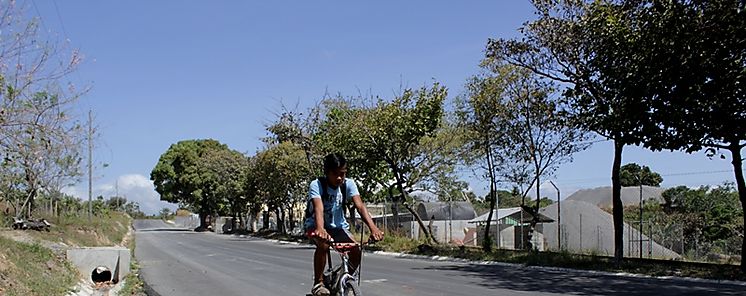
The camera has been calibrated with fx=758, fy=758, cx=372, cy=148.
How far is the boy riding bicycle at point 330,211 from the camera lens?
717 cm

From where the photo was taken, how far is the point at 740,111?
1581 centimetres

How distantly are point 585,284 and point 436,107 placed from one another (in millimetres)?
17360

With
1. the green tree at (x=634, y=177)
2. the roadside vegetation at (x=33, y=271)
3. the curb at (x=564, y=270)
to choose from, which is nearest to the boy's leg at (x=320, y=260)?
the roadside vegetation at (x=33, y=271)

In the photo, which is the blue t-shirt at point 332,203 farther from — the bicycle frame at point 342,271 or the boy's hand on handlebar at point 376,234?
the boy's hand on handlebar at point 376,234

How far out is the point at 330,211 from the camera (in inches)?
294

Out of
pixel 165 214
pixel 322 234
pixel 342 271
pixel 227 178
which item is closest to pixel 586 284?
pixel 342 271

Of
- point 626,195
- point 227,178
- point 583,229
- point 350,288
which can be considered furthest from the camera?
point 227,178

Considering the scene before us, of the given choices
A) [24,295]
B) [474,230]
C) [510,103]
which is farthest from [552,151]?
[24,295]

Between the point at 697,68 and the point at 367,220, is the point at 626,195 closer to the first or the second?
the point at 697,68

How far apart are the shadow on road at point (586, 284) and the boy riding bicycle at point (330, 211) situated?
26.9 ft

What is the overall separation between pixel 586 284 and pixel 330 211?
1049cm

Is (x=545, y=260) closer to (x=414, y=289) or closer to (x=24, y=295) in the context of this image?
(x=414, y=289)

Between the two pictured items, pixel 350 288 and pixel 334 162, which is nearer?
pixel 334 162

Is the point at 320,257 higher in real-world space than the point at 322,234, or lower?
lower
